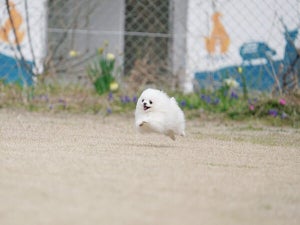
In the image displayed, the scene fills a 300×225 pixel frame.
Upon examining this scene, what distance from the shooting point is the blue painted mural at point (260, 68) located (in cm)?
792

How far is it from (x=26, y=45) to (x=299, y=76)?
3.79 metres

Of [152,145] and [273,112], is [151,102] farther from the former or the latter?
[273,112]

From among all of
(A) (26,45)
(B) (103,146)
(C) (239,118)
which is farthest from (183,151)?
(A) (26,45)

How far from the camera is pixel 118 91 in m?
8.49

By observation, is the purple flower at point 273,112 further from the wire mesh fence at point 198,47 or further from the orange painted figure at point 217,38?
the orange painted figure at point 217,38

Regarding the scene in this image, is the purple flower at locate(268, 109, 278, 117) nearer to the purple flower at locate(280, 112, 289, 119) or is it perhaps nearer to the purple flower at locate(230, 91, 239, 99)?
the purple flower at locate(280, 112, 289, 119)

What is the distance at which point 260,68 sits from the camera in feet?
28.3

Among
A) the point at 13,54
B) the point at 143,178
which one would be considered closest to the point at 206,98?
the point at 13,54

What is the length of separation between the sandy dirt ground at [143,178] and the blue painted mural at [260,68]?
6.92 ft

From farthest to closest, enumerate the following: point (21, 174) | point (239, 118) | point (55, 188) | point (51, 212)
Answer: point (239, 118) < point (21, 174) < point (55, 188) < point (51, 212)

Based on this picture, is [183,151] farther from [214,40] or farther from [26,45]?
[26,45]

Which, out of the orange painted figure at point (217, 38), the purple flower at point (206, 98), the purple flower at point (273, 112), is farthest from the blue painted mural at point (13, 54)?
the purple flower at point (273, 112)

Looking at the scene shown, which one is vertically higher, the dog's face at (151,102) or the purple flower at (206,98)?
the dog's face at (151,102)

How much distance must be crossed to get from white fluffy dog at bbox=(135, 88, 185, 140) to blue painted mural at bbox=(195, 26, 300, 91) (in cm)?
286
